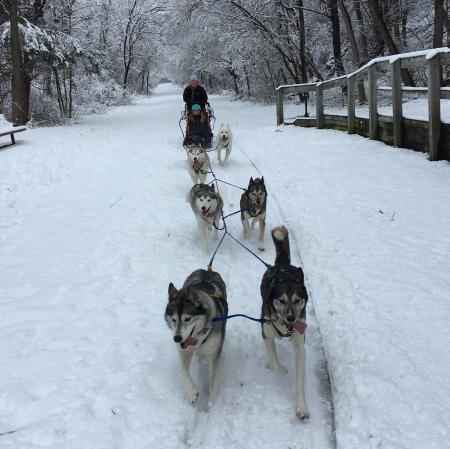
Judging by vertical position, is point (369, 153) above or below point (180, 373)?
above

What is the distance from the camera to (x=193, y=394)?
294 centimetres

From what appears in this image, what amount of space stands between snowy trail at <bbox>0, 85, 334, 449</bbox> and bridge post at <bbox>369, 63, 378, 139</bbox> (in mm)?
3997

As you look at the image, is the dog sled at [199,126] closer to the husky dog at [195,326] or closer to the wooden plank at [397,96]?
the wooden plank at [397,96]

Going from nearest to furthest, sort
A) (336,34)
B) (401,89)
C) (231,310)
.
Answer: (231,310), (401,89), (336,34)

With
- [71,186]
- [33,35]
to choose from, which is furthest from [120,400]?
[33,35]

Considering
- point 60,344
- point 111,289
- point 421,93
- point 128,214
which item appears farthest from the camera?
point 421,93

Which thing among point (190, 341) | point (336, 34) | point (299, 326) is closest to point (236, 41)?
point (336, 34)

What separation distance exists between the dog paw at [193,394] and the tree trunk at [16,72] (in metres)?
14.2

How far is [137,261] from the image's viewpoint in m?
5.33

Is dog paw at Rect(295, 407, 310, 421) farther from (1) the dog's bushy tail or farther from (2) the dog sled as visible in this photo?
(2) the dog sled

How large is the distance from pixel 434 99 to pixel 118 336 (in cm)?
591

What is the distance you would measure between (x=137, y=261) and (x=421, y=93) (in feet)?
18.8

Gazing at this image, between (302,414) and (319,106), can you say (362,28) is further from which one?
(302,414)

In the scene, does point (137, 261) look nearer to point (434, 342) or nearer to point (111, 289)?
point (111, 289)
